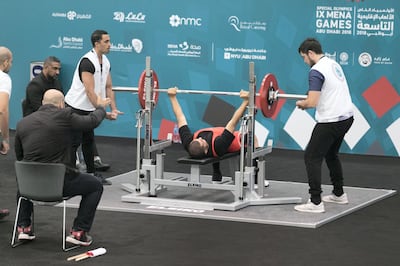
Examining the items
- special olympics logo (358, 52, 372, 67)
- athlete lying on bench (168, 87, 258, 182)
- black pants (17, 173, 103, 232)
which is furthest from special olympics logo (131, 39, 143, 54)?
black pants (17, 173, 103, 232)

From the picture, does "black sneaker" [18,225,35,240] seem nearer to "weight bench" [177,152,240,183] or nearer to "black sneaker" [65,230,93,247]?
"black sneaker" [65,230,93,247]

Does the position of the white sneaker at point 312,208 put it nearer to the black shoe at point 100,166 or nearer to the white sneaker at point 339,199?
the white sneaker at point 339,199

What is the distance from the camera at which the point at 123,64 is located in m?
11.5

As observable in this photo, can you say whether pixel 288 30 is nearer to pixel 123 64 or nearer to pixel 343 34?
pixel 343 34

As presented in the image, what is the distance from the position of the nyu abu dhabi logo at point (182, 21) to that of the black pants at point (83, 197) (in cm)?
500

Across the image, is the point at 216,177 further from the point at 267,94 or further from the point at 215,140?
the point at 267,94

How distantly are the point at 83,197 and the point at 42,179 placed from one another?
388 mm

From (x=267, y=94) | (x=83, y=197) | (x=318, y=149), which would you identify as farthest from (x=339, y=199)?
(x=83, y=197)

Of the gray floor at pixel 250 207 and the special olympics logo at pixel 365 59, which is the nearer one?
the gray floor at pixel 250 207

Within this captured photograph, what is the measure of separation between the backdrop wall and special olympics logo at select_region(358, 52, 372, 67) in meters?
0.02

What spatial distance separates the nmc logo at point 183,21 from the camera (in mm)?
11141

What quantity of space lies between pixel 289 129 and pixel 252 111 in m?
3.17

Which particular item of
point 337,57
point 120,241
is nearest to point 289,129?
point 337,57

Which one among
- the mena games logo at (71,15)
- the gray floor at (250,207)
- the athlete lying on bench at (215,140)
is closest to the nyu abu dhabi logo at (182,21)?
the mena games logo at (71,15)
